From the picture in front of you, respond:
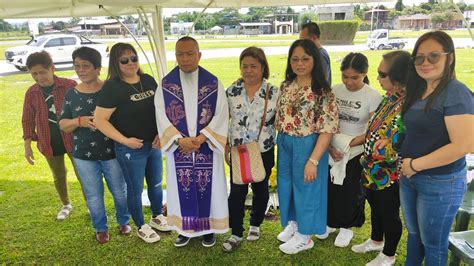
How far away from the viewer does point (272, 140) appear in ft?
8.41

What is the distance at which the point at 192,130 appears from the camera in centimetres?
249

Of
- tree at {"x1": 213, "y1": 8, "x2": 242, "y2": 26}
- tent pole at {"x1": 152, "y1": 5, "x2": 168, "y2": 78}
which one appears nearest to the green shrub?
tree at {"x1": 213, "y1": 8, "x2": 242, "y2": 26}

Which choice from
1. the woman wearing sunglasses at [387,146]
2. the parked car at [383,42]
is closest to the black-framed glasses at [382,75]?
the woman wearing sunglasses at [387,146]

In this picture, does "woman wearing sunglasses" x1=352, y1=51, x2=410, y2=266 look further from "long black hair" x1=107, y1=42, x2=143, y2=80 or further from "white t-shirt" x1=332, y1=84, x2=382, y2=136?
"long black hair" x1=107, y1=42, x2=143, y2=80

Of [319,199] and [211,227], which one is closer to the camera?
[319,199]

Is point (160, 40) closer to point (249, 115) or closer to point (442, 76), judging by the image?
point (249, 115)

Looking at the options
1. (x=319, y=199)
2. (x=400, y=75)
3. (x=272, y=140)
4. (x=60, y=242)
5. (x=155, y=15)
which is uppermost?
(x=155, y=15)

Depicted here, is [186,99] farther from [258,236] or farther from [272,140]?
[258,236]

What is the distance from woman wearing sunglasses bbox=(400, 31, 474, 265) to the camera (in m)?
1.63

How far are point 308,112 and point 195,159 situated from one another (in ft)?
2.88

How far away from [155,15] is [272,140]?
2.20 m

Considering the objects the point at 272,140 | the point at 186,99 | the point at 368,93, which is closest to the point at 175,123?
the point at 186,99

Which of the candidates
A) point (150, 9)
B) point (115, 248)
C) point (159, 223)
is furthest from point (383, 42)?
point (115, 248)

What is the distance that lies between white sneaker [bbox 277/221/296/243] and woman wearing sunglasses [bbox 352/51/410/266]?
756 mm
